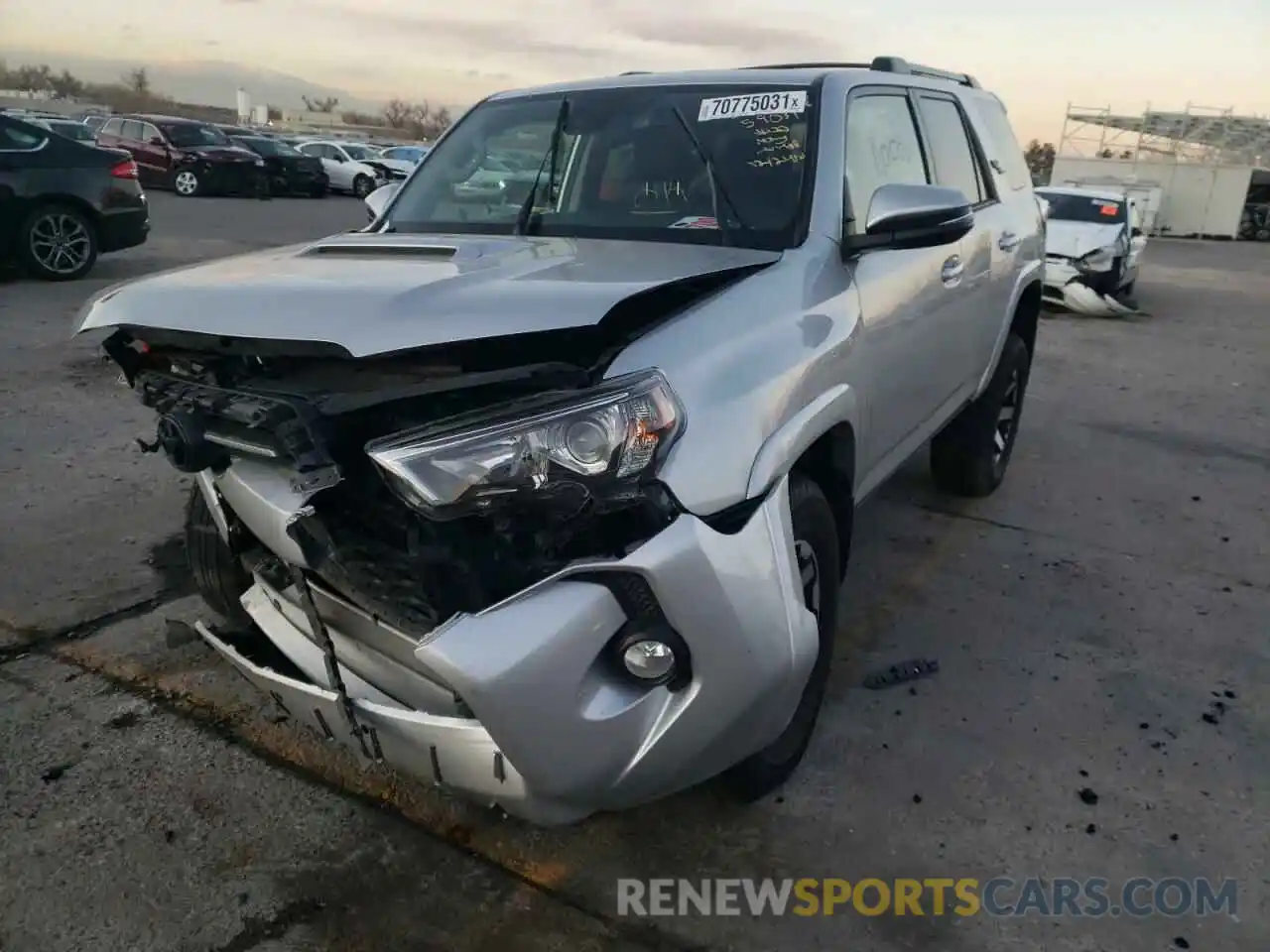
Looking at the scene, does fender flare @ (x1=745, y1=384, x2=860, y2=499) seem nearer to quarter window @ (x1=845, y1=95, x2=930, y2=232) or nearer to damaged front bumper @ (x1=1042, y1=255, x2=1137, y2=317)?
quarter window @ (x1=845, y1=95, x2=930, y2=232)

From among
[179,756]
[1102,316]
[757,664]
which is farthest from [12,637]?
[1102,316]

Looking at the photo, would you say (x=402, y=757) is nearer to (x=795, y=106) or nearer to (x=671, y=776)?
(x=671, y=776)

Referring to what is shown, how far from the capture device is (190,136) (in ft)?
69.7

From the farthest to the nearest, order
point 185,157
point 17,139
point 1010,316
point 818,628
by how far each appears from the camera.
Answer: point 185,157 < point 17,139 < point 1010,316 < point 818,628

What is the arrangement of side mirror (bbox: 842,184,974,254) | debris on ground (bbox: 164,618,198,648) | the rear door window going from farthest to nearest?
the rear door window, debris on ground (bbox: 164,618,198,648), side mirror (bbox: 842,184,974,254)

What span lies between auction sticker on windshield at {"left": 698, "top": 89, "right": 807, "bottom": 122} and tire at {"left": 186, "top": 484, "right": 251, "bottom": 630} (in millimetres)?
1923

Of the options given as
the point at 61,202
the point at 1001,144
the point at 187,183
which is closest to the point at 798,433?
the point at 1001,144

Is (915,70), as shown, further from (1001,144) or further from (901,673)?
(901,673)

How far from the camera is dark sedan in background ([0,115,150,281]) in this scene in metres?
9.14

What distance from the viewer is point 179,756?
2.79 metres

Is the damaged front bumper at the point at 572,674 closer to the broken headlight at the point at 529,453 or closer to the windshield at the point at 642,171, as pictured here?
the broken headlight at the point at 529,453

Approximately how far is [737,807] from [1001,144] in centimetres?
363

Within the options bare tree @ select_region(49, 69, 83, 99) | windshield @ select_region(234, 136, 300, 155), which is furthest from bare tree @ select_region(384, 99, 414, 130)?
windshield @ select_region(234, 136, 300, 155)

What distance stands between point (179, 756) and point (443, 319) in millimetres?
1655
